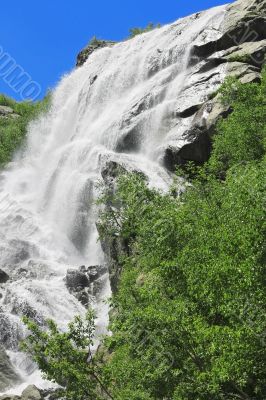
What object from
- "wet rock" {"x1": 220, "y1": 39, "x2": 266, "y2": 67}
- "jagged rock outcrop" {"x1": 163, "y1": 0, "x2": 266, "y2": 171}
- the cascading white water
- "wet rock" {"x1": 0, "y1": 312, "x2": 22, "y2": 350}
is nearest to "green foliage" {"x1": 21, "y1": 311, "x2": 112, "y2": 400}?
the cascading white water

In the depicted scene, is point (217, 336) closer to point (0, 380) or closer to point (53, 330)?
point (53, 330)

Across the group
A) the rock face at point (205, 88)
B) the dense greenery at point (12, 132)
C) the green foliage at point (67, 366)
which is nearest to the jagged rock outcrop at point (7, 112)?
the dense greenery at point (12, 132)

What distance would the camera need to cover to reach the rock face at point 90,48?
85562 millimetres

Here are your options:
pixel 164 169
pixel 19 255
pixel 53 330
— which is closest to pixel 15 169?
pixel 19 255

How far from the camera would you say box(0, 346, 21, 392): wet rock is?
99.6 feet

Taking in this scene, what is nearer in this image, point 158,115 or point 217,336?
point 217,336

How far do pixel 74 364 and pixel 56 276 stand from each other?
24.7 meters

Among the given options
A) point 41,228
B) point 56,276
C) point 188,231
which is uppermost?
point 41,228

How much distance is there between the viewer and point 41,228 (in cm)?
5206

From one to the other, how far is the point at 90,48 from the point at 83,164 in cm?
3857

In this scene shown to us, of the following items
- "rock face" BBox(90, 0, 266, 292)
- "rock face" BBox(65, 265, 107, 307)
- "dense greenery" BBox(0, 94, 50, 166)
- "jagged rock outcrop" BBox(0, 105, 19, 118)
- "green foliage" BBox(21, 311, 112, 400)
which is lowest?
"green foliage" BBox(21, 311, 112, 400)

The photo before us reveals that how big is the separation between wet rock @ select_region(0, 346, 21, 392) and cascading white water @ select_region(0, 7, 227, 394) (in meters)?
0.59

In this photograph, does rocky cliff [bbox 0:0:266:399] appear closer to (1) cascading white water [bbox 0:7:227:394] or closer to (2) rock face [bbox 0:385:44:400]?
(1) cascading white water [bbox 0:7:227:394]

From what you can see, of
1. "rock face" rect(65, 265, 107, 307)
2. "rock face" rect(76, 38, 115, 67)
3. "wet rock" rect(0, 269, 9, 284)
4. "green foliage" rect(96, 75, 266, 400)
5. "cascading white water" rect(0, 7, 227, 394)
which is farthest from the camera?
"rock face" rect(76, 38, 115, 67)
